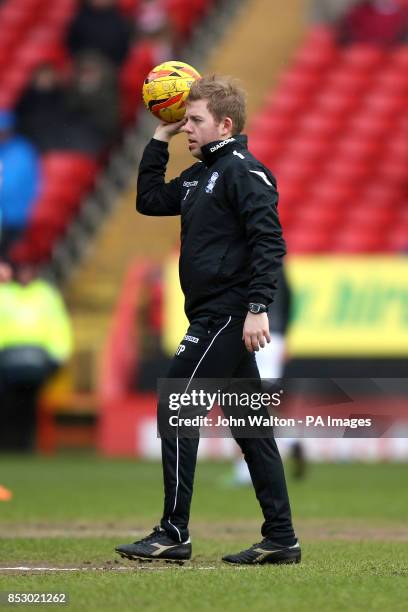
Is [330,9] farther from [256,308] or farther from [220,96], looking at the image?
[256,308]

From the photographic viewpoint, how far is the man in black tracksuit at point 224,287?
21.5 ft

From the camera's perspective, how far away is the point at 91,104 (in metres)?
17.9

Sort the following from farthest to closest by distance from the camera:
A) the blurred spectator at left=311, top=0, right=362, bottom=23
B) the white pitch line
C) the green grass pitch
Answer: the blurred spectator at left=311, top=0, right=362, bottom=23 → the white pitch line → the green grass pitch

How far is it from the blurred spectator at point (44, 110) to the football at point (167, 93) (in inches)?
414

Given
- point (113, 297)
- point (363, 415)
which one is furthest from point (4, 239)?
point (363, 415)

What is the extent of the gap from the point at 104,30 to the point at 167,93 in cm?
1188

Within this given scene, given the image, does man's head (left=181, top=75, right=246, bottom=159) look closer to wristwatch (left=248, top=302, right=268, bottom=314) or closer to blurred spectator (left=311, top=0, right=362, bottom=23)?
wristwatch (left=248, top=302, right=268, bottom=314)

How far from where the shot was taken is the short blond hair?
22.3 feet

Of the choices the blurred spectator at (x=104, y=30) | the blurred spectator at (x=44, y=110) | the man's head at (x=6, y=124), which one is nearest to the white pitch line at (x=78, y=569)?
the man's head at (x=6, y=124)

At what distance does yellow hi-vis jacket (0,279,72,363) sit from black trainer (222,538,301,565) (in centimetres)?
824

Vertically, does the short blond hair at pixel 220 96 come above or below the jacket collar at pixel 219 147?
above

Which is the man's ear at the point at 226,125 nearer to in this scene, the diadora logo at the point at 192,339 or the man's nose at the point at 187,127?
the man's nose at the point at 187,127

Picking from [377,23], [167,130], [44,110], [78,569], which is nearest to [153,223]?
[44,110]

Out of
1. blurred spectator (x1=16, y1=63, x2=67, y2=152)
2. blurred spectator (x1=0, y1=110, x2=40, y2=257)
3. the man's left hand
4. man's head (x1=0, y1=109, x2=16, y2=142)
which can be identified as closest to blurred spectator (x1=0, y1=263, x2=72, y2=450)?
blurred spectator (x1=0, y1=110, x2=40, y2=257)
